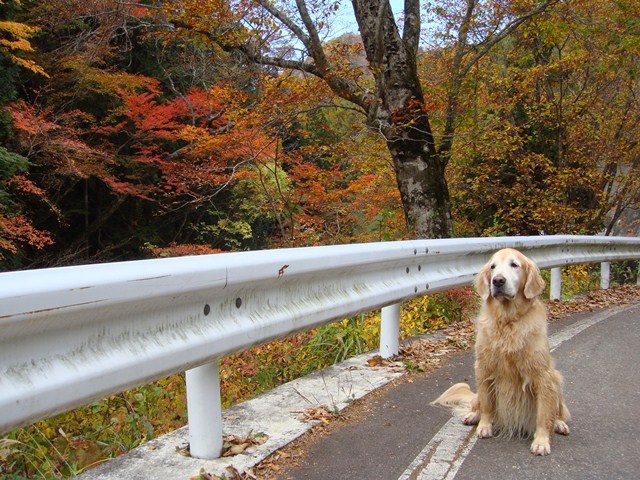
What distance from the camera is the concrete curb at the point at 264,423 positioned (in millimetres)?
2391

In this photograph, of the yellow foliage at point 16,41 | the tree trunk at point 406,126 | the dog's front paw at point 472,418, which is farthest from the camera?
the yellow foliage at point 16,41

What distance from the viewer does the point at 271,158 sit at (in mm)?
15250

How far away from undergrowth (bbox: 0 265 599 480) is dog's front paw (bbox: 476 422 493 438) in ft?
5.92

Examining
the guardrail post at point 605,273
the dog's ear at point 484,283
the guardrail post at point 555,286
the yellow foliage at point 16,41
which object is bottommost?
the guardrail post at point 605,273

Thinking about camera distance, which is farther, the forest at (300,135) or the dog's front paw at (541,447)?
the forest at (300,135)

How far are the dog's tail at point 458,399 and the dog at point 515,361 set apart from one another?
0.67 ft

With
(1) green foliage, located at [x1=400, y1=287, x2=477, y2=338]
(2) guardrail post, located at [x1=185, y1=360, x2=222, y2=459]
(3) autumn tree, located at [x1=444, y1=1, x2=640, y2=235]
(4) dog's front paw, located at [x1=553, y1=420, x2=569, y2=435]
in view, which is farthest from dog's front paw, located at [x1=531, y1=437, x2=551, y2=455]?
(3) autumn tree, located at [x1=444, y1=1, x2=640, y2=235]

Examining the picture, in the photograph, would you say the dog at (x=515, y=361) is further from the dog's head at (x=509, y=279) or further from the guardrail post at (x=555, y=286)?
the guardrail post at (x=555, y=286)

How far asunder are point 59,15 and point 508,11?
10.4 meters

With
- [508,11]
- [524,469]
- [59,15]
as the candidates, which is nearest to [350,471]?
[524,469]

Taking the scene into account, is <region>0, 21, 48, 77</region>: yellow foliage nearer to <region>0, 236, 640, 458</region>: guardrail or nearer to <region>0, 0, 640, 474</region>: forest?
<region>0, 0, 640, 474</region>: forest

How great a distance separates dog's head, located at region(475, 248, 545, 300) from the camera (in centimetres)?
295

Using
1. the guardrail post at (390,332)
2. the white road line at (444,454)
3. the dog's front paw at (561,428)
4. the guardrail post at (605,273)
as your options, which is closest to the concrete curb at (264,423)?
the guardrail post at (390,332)

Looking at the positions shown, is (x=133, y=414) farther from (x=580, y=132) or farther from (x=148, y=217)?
(x=148, y=217)
